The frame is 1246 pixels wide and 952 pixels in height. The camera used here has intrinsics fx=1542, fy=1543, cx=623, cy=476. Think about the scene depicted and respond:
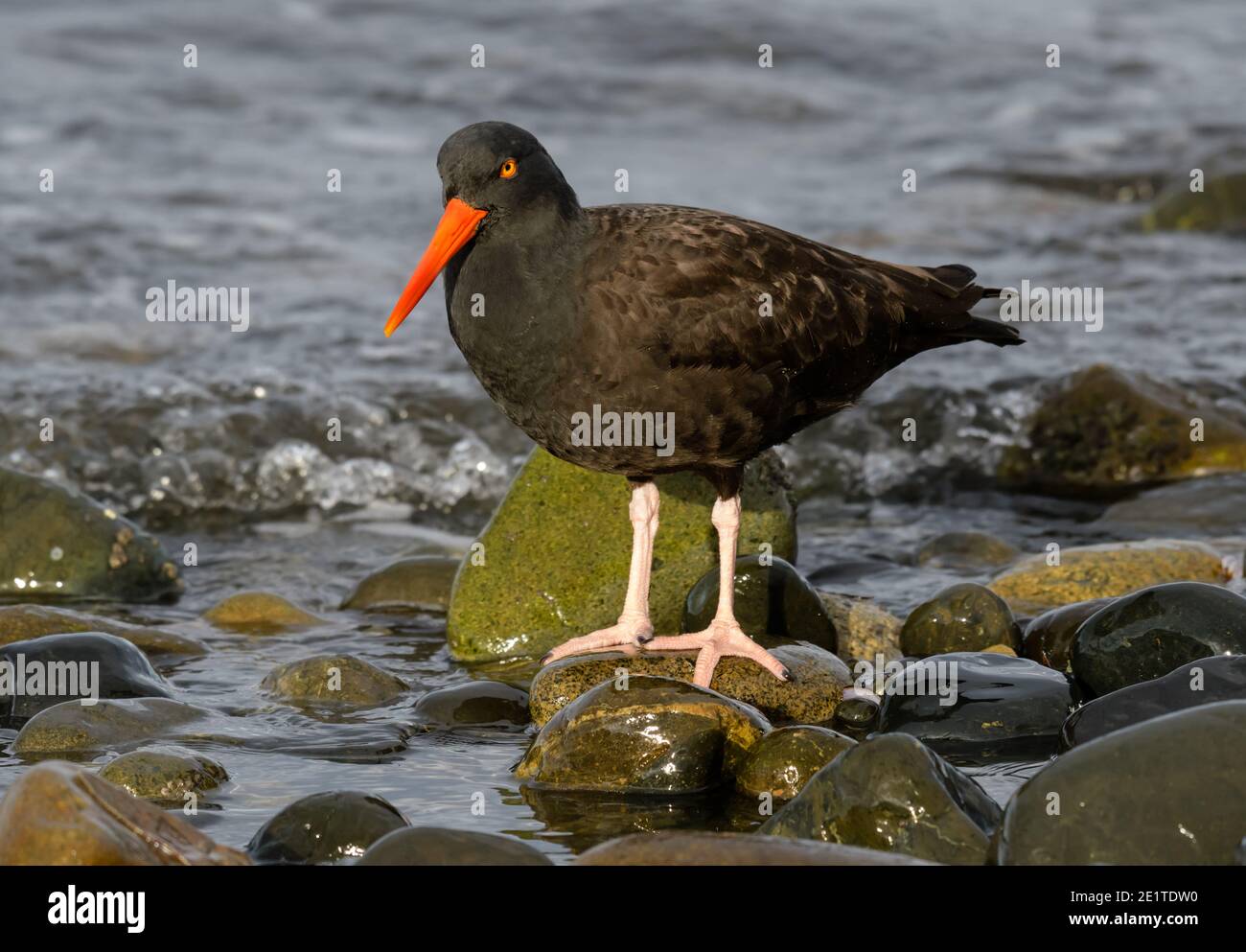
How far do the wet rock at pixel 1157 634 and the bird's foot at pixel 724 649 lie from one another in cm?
113

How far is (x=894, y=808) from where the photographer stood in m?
4.34

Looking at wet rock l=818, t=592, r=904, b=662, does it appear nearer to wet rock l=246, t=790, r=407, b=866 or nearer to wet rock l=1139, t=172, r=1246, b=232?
wet rock l=246, t=790, r=407, b=866

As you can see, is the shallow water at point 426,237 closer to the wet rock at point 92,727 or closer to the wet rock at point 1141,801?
the wet rock at point 92,727

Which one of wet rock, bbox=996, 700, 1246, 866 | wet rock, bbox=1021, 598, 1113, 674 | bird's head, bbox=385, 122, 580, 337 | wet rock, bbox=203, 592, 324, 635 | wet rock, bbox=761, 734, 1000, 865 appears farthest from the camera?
wet rock, bbox=203, 592, 324, 635

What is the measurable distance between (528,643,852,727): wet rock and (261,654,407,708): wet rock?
0.62 metres

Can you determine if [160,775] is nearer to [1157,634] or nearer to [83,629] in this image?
[83,629]

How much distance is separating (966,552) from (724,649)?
2.54 meters

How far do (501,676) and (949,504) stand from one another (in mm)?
3923

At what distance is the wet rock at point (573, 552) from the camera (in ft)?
22.2

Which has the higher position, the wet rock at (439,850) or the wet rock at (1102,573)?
the wet rock at (1102,573)

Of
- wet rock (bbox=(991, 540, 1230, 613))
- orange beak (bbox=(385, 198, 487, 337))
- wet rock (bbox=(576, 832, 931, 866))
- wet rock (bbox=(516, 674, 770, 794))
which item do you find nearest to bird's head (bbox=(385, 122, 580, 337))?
orange beak (bbox=(385, 198, 487, 337))

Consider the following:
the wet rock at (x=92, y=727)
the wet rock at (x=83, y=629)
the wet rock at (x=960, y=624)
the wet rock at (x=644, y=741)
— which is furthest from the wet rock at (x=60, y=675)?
the wet rock at (x=960, y=624)

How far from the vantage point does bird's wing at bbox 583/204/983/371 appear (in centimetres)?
571
